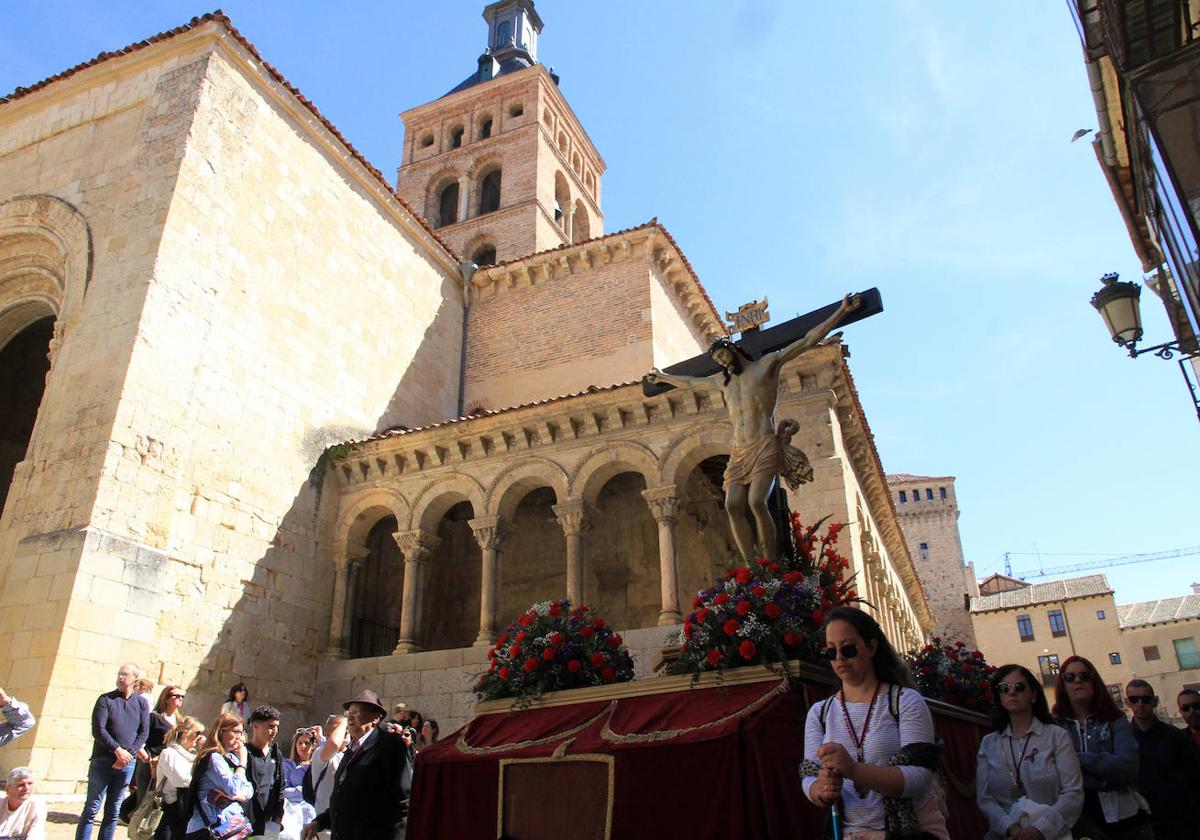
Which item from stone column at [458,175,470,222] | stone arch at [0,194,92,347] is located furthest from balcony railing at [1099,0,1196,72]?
stone column at [458,175,470,222]

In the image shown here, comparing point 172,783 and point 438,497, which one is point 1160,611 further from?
point 172,783

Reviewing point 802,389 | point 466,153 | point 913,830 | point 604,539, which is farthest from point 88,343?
point 466,153

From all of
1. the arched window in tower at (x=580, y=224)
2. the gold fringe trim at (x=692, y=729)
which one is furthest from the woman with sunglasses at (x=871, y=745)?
the arched window in tower at (x=580, y=224)

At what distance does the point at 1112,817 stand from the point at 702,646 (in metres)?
2.29

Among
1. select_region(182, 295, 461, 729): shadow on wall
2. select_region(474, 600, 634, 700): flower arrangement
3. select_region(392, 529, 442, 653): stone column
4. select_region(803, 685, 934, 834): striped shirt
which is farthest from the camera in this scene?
select_region(392, 529, 442, 653): stone column

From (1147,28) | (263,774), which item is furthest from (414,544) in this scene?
(1147,28)

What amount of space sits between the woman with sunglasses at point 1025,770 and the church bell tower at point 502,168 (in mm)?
21996

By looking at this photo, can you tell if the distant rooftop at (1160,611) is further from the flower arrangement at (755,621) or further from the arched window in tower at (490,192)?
the flower arrangement at (755,621)

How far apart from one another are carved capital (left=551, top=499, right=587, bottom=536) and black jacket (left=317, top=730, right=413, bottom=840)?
8175mm

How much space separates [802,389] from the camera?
496 inches

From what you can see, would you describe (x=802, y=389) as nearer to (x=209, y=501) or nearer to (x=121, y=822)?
(x=209, y=501)

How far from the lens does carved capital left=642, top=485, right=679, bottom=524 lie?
12688mm

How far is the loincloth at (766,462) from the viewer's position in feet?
21.2

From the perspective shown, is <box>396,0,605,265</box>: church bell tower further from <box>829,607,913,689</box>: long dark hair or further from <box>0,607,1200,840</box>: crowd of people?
<box>829,607,913,689</box>: long dark hair
